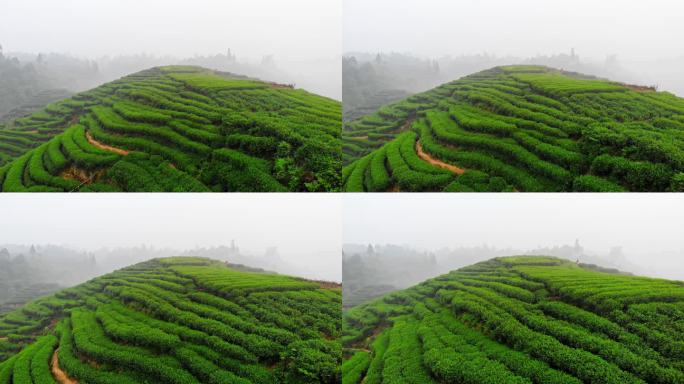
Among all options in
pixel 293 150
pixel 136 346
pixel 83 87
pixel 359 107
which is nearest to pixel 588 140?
pixel 359 107

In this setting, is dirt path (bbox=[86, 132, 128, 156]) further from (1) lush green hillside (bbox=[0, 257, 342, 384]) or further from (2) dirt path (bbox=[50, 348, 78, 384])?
(2) dirt path (bbox=[50, 348, 78, 384])

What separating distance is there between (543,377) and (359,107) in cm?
578

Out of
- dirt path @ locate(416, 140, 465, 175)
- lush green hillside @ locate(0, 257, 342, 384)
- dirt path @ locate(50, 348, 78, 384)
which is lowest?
dirt path @ locate(50, 348, 78, 384)

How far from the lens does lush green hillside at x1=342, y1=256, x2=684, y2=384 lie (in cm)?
586

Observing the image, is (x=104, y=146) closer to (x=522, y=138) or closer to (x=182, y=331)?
(x=182, y=331)

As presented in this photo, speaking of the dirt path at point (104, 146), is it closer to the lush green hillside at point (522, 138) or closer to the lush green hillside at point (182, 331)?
the lush green hillside at point (182, 331)

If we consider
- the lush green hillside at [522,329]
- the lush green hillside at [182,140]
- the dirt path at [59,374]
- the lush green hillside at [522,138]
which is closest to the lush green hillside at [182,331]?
the dirt path at [59,374]

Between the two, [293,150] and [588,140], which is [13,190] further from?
[588,140]

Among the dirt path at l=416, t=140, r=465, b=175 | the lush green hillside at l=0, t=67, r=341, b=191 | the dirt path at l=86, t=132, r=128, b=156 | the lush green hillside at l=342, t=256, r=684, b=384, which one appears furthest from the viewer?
the dirt path at l=86, t=132, r=128, b=156

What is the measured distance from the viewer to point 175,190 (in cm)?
644

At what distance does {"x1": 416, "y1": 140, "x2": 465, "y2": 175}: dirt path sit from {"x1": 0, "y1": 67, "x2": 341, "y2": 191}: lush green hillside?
1567 millimetres

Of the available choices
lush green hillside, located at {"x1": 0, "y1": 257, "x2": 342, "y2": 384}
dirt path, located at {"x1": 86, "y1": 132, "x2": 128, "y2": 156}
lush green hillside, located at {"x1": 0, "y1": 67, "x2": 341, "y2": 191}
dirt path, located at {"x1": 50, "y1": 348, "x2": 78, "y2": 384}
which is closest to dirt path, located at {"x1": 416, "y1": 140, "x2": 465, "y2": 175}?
lush green hillside, located at {"x1": 0, "y1": 67, "x2": 341, "y2": 191}

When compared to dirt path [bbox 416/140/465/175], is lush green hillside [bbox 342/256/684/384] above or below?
below

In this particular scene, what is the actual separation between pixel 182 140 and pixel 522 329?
24.2 ft
